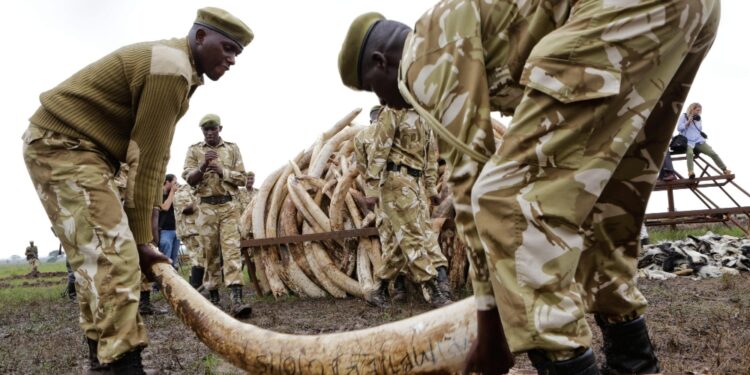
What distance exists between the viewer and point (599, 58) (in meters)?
1.58

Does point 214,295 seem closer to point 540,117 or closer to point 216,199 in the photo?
point 216,199

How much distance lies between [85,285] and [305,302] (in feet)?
15.1

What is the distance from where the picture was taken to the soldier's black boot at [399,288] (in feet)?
22.1

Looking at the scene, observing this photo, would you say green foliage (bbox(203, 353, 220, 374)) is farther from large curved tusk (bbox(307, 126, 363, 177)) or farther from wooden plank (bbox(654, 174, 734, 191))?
wooden plank (bbox(654, 174, 734, 191))

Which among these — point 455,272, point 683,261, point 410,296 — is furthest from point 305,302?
point 683,261

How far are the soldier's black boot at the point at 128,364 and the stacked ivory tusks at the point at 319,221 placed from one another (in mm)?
4067

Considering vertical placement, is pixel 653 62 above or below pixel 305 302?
above

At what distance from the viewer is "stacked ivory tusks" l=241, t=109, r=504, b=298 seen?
7.21m

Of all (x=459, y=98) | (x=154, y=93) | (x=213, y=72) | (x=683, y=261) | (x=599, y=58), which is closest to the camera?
(x=599, y=58)

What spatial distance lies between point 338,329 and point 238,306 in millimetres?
1758

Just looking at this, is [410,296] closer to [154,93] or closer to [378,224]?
[378,224]

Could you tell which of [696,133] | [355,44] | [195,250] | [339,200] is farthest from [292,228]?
[696,133]

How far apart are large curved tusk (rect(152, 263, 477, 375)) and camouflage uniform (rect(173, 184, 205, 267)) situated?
5378 mm

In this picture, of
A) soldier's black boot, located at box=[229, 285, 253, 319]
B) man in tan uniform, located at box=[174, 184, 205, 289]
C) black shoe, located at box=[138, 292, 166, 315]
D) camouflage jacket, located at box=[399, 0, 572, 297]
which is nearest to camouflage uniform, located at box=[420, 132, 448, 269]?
soldier's black boot, located at box=[229, 285, 253, 319]
